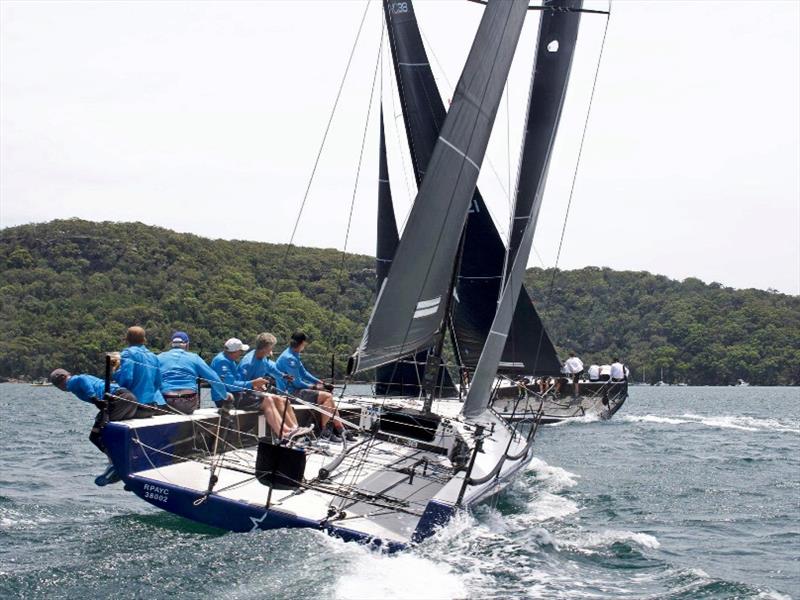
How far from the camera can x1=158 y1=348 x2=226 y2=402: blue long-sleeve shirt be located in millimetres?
10016

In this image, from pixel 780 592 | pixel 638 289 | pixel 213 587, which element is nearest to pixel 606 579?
pixel 780 592

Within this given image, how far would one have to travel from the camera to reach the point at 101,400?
28.6ft

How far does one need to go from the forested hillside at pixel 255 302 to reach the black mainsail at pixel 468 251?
127 ft

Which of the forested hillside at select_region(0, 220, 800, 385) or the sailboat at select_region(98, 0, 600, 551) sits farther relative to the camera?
the forested hillside at select_region(0, 220, 800, 385)

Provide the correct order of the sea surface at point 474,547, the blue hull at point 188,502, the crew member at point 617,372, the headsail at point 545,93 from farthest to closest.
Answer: the crew member at point 617,372 → the headsail at point 545,93 → the blue hull at point 188,502 → the sea surface at point 474,547

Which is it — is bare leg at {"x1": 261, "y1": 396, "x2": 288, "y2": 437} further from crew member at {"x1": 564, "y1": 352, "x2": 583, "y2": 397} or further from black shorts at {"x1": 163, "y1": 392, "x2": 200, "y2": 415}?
crew member at {"x1": 564, "y1": 352, "x2": 583, "y2": 397}

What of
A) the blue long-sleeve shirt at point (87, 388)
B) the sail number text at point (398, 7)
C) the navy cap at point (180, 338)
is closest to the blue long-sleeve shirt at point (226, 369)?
the navy cap at point (180, 338)

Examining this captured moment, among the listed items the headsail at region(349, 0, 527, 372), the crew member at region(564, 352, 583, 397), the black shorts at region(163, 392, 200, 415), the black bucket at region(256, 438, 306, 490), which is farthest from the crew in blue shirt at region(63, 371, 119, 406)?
the crew member at region(564, 352, 583, 397)

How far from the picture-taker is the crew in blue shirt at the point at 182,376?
9.91 m

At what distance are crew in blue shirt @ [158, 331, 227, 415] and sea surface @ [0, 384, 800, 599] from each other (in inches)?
42.9

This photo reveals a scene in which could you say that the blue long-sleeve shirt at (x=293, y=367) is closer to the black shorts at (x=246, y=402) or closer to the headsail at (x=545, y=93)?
the black shorts at (x=246, y=402)

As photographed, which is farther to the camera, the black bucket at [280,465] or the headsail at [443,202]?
the headsail at [443,202]

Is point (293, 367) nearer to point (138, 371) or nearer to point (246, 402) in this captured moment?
point (246, 402)

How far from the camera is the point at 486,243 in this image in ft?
62.2
